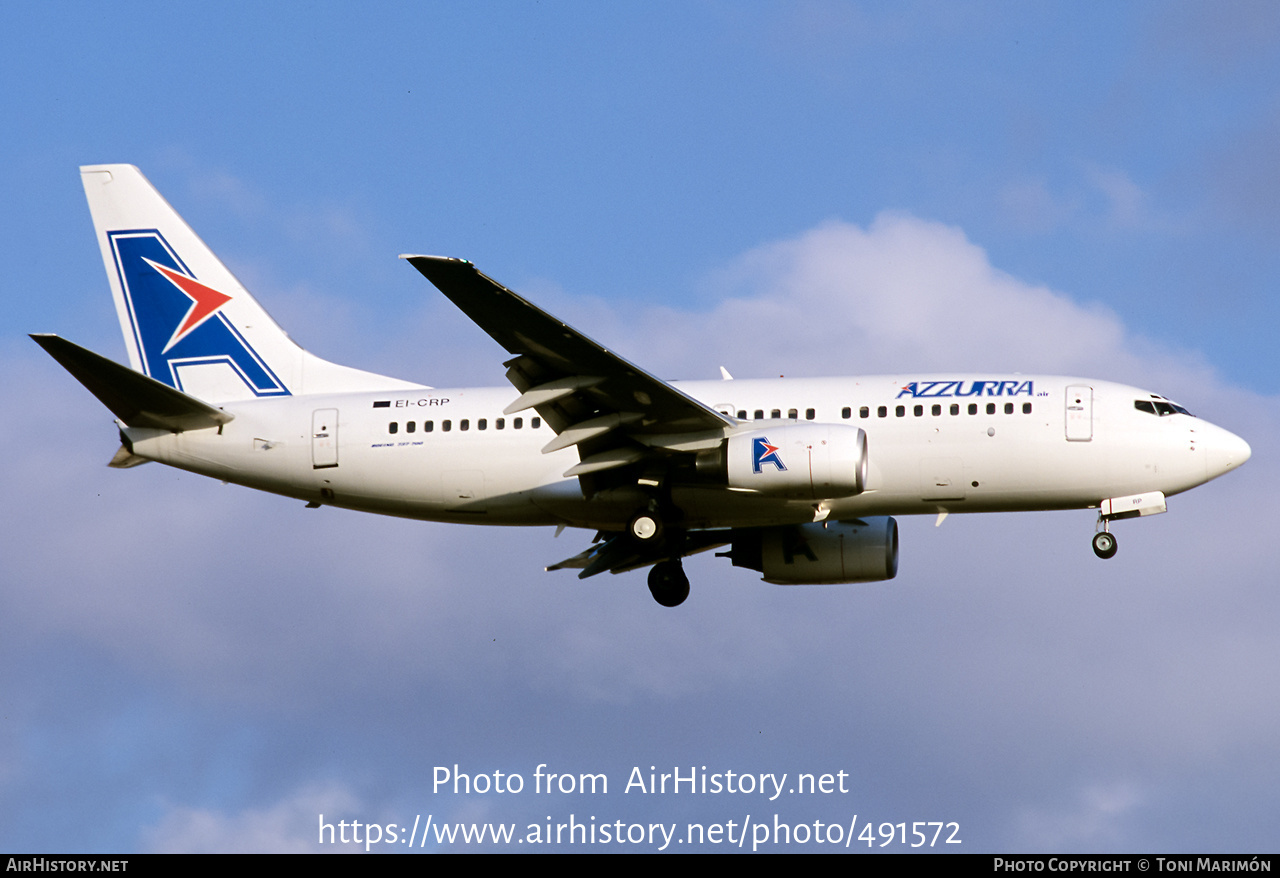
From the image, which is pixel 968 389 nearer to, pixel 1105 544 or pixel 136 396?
pixel 1105 544

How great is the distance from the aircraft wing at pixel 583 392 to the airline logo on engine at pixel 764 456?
3.22 feet

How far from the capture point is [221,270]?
43000 millimetres

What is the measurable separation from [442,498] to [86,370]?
835 cm

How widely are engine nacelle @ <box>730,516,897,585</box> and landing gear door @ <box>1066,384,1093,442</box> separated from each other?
6028 mm

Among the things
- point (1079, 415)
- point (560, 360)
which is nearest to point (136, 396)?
point (560, 360)

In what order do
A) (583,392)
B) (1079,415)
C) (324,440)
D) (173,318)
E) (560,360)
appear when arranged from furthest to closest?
1. (173,318)
2. (324,440)
3. (1079,415)
4. (583,392)
5. (560,360)

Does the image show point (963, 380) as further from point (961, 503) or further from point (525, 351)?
point (525, 351)

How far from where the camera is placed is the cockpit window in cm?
3675

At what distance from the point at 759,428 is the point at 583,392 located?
3.89 metres

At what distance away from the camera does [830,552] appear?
133ft

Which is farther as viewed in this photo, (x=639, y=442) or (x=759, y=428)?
(x=639, y=442)

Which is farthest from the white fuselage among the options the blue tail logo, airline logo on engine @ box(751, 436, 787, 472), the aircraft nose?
the blue tail logo

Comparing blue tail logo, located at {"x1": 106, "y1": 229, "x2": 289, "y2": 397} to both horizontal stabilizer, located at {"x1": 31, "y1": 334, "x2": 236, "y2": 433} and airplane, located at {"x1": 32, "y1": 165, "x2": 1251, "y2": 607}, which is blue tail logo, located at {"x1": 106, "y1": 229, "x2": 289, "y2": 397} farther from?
horizontal stabilizer, located at {"x1": 31, "y1": 334, "x2": 236, "y2": 433}

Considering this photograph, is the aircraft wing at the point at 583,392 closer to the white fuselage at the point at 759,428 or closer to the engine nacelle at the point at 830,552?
the white fuselage at the point at 759,428
